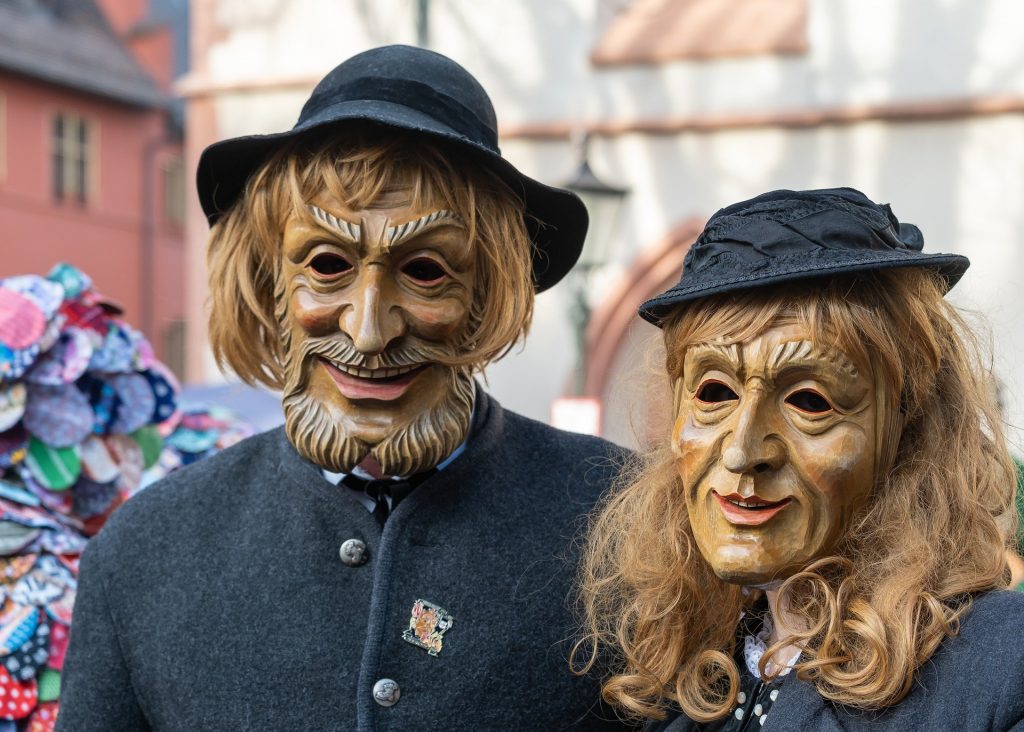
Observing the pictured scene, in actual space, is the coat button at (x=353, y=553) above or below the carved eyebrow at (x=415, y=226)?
below

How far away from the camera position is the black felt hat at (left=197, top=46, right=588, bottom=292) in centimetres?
251

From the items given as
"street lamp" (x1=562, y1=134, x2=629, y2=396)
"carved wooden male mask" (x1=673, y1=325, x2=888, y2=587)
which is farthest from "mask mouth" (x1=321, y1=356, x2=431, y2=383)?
"street lamp" (x1=562, y1=134, x2=629, y2=396)

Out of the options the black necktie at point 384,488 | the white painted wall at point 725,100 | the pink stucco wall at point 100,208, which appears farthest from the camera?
the pink stucco wall at point 100,208

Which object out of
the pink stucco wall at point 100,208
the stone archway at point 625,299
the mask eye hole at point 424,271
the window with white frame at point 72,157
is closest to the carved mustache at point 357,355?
the mask eye hole at point 424,271

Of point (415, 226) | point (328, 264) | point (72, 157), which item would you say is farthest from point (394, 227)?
point (72, 157)

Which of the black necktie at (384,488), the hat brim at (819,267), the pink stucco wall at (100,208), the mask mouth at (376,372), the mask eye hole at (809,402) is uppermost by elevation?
the hat brim at (819,267)

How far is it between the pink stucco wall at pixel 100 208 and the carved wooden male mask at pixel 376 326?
17.5 m

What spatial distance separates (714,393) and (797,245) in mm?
274

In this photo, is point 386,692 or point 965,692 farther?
point 386,692

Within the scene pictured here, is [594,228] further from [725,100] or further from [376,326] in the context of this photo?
[376,326]

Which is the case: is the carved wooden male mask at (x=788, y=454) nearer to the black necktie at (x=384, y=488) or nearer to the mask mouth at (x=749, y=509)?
the mask mouth at (x=749, y=509)

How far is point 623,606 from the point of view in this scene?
2.41 meters

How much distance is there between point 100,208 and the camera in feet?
72.9

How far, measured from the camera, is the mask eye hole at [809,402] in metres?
2.03
